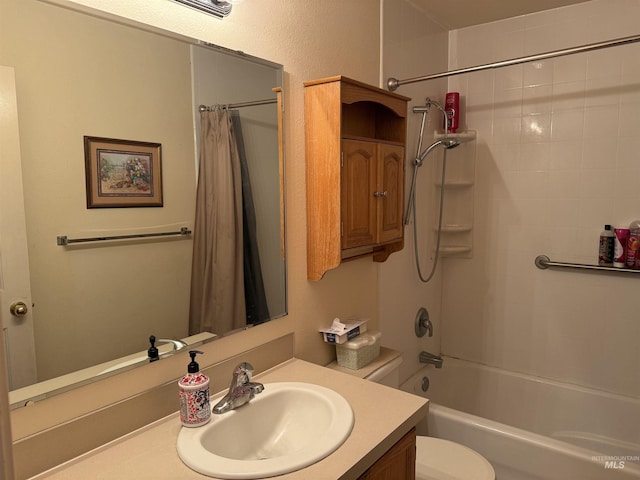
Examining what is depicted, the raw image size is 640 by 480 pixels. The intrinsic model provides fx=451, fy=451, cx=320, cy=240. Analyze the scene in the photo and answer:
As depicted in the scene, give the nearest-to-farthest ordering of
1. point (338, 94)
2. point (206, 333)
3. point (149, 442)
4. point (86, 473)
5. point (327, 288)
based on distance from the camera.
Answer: point (86, 473) → point (149, 442) → point (206, 333) → point (338, 94) → point (327, 288)

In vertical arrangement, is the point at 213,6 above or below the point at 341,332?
above

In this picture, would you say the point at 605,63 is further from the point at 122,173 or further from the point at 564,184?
the point at 122,173

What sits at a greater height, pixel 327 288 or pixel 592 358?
pixel 327 288

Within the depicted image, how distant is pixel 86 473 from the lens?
3.25ft

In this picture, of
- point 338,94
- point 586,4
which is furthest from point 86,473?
point 586,4

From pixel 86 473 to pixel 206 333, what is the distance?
17.5 inches

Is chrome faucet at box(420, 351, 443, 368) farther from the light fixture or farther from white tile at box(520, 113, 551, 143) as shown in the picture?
the light fixture

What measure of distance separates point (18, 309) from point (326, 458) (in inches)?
29.1

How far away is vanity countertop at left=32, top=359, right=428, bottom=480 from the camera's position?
0.98 meters

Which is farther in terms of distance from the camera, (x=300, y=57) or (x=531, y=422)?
(x=531, y=422)

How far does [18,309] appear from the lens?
94 cm

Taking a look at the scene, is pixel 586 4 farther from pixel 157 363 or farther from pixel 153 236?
pixel 157 363

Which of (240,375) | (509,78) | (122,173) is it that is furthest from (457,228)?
(122,173)

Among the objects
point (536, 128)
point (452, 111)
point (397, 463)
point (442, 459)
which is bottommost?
point (442, 459)
